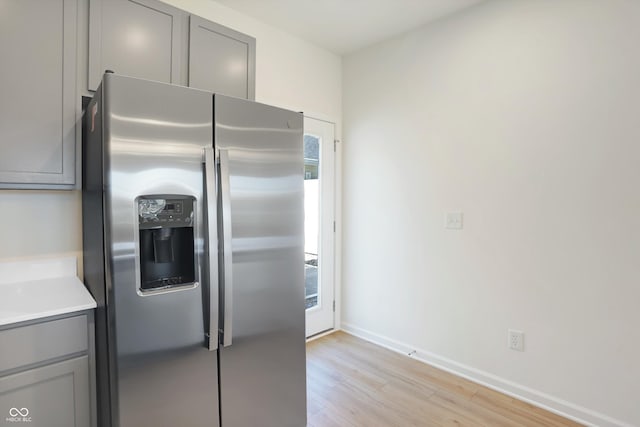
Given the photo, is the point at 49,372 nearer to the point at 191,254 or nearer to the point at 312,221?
the point at 191,254

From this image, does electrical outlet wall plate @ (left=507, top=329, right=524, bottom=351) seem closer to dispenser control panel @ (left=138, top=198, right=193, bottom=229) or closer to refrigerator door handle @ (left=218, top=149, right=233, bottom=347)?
refrigerator door handle @ (left=218, top=149, right=233, bottom=347)

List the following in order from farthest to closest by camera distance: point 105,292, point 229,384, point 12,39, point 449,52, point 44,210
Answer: point 449,52 < point 44,210 < point 229,384 < point 12,39 < point 105,292

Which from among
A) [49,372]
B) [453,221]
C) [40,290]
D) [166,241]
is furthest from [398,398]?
[40,290]

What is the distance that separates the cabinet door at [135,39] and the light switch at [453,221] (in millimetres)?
2065

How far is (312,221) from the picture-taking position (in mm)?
3254

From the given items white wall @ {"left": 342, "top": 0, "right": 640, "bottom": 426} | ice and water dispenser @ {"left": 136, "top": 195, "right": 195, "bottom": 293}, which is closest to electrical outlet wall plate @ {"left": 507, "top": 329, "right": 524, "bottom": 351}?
white wall @ {"left": 342, "top": 0, "right": 640, "bottom": 426}

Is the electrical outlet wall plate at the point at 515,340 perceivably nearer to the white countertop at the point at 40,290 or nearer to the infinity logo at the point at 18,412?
the white countertop at the point at 40,290

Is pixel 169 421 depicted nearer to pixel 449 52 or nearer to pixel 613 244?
pixel 613 244

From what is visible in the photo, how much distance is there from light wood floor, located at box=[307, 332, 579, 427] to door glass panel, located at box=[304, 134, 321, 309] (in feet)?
1.97

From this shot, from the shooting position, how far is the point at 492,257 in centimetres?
243

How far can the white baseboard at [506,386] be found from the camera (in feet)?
6.59

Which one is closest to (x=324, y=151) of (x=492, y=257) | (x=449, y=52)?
(x=449, y=52)

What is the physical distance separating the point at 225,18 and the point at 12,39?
54.8 inches

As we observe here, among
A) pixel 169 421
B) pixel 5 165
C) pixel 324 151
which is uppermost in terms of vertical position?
pixel 324 151
